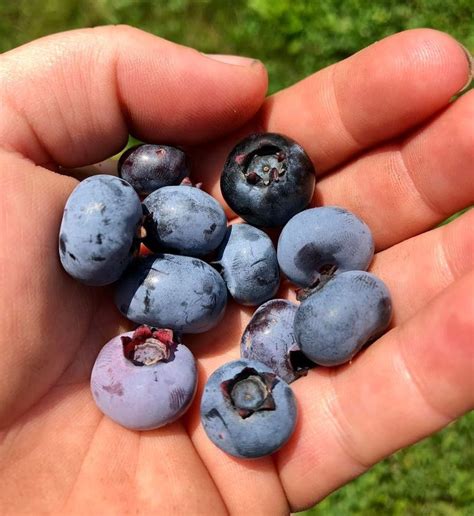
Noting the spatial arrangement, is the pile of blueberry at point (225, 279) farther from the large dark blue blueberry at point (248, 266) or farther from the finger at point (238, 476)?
the finger at point (238, 476)

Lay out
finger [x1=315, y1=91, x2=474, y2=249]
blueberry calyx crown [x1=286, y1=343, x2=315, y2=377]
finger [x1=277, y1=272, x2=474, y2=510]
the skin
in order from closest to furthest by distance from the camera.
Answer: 1. finger [x1=277, y1=272, x2=474, y2=510]
2. the skin
3. blueberry calyx crown [x1=286, y1=343, x2=315, y2=377]
4. finger [x1=315, y1=91, x2=474, y2=249]

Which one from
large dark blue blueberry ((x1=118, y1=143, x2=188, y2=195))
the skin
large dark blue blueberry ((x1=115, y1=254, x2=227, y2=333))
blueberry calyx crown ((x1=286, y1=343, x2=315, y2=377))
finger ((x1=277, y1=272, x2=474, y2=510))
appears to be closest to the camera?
finger ((x1=277, y1=272, x2=474, y2=510))

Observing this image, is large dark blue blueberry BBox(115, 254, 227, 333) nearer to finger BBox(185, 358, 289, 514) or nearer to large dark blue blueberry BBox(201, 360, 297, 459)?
large dark blue blueberry BBox(201, 360, 297, 459)

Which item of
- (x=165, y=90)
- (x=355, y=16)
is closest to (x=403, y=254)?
(x=165, y=90)

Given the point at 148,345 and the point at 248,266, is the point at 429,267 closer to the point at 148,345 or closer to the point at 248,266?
the point at 248,266

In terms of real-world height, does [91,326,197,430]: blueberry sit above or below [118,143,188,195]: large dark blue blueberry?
below

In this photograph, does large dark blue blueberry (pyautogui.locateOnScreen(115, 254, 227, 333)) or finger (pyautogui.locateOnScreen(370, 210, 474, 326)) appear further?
finger (pyautogui.locateOnScreen(370, 210, 474, 326))

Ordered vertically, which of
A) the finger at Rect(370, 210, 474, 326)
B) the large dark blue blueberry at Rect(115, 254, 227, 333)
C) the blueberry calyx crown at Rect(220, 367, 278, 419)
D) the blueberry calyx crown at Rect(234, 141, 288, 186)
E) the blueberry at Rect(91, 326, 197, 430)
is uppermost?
the blueberry calyx crown at Rect(234, 141, 288, 186)

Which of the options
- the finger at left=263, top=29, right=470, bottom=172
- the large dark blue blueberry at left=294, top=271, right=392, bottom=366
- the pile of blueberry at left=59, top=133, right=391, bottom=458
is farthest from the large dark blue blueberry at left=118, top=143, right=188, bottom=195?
the large dark blue blueberry at left=294, top=271, right=392, bottom=366
